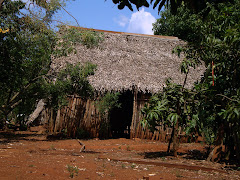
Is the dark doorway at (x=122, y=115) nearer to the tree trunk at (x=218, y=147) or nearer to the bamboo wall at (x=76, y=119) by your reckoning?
the bamboo wall at (x=76, y=119)

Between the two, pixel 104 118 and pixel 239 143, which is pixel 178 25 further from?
pixel 239 143

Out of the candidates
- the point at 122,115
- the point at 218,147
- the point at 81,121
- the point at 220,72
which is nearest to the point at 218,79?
the point at 220,72

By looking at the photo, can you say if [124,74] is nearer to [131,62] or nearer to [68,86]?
[131,62]

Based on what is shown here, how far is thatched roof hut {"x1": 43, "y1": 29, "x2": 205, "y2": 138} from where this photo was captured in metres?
9.73

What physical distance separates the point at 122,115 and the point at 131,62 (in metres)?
3.16

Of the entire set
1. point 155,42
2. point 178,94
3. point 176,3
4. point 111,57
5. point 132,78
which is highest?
point 155,42

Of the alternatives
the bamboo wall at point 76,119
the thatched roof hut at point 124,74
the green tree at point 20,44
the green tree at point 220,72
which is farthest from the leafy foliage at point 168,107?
the green tree at point 20,44

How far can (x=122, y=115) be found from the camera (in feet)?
43.7

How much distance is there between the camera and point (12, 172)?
365 cm

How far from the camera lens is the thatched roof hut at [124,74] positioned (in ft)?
31.9

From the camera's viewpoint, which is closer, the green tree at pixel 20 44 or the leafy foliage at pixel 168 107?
the leafy foliage at pixel 168 107

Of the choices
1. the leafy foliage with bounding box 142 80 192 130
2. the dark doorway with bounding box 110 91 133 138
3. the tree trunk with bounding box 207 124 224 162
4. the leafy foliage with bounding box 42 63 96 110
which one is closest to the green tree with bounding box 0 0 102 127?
the leafy foliage with bounding box 42 63 96 110

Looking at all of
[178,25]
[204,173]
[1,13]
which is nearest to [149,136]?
[204,173]

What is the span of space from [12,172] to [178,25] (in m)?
15.4
